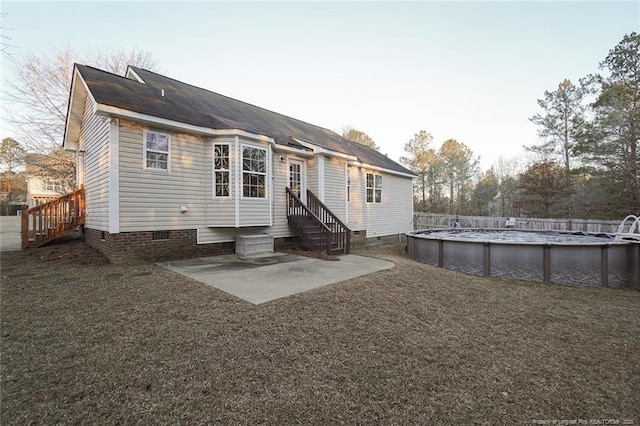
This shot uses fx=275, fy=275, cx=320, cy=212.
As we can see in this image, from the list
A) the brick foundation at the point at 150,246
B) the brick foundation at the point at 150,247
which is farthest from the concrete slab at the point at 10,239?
the brick foundation at the point at 150,247

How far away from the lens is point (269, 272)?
6.25 metres

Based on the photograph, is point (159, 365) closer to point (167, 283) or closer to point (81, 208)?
point (167, 283)

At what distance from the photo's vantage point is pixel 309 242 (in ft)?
29.7

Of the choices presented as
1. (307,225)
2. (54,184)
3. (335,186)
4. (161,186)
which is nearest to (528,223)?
(335,186)

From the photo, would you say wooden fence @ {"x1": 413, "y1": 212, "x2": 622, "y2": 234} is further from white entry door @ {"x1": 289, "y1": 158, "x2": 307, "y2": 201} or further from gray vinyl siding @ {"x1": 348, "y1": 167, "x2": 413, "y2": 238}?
white entry door @ {"x1": 289, "y1": 158, "x2": 307, "y2": 201}

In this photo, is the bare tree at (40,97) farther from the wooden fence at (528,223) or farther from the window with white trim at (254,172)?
the wooden fence at (528,223)

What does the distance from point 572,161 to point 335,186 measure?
20.7m

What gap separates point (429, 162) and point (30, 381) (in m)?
33.6

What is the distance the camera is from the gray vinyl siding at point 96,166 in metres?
7.27

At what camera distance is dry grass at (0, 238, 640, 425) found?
2.20 metres

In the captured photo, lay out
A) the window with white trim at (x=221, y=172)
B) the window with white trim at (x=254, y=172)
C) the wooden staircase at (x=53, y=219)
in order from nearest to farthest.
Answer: the window with white trim at (x=221, y=172) → the window with white trim at (x=254, y=172) → the wooden staircase at (x=53, y=219)

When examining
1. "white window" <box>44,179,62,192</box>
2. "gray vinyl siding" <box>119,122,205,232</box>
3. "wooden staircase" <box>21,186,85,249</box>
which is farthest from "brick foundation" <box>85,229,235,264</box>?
"white window" <box>44,179,62,192</box>

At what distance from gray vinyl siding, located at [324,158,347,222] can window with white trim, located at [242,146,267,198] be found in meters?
3.21

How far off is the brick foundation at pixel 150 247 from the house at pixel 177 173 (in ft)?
0.08
